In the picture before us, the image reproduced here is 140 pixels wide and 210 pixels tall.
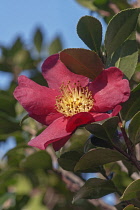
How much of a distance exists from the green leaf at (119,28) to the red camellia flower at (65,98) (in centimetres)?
8

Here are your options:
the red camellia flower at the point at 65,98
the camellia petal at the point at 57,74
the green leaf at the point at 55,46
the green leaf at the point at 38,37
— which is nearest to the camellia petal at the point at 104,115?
the red camellia flower at the point at 65,98

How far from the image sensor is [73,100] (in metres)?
1.13

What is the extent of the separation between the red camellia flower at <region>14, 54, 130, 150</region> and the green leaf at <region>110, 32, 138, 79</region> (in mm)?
54

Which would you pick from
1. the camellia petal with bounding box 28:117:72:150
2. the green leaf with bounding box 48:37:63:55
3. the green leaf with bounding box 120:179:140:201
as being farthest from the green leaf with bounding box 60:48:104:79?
the green leaf with bounding box 48:37:63:55

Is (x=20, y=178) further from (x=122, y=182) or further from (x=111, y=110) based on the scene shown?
(x=111, y=110)

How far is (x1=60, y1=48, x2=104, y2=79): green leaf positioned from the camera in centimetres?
104

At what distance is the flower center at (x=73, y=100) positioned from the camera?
111 centimetres

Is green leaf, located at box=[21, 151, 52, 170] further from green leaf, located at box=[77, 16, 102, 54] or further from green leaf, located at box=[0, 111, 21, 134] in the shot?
green leaf, located at box=[77, 16, 102, 54]

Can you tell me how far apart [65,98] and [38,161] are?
682 mm

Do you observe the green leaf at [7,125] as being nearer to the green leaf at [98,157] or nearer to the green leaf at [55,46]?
the green leaf at [98,157]

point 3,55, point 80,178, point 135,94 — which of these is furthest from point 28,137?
point 135,94

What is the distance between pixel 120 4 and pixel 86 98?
2.73 ft

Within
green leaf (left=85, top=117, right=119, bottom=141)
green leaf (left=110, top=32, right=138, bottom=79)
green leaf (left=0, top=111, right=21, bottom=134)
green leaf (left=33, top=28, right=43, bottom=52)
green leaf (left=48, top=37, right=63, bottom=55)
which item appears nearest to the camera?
green leaf (left=85, top=117, right=119, bottom=141)

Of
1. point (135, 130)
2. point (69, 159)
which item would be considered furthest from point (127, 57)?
point (69, 159)
